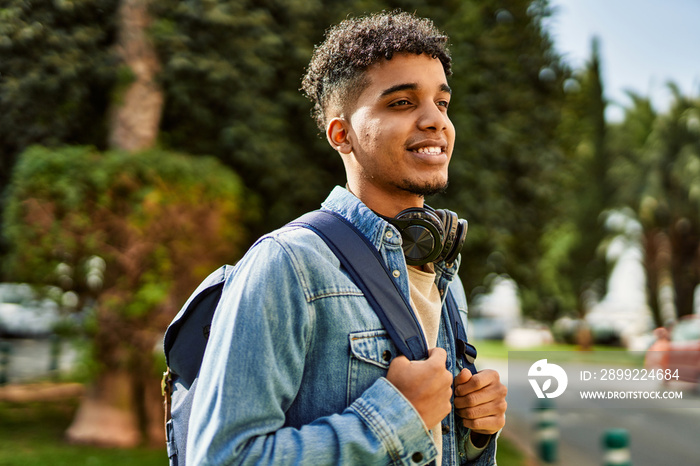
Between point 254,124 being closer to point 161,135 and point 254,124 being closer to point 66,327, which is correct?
point 161,135

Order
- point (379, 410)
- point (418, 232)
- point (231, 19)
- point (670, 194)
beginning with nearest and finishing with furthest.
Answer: point (379, 410)
point (418, 232)
point (231, 19)
point (670, 194)

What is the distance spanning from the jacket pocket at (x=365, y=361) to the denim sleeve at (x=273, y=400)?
48 mm

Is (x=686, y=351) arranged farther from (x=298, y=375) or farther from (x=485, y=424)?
(x=298, y=375)

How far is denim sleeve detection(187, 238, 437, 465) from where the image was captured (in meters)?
1.32

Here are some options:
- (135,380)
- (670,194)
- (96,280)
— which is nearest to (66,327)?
(96,280)

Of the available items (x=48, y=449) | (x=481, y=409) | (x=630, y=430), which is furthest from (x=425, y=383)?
(x=630, y=430)

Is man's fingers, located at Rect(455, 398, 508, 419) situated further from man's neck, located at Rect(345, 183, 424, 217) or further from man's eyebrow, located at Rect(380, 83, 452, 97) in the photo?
man's eyebrow, located at Rect(380, 83, 452, 97)

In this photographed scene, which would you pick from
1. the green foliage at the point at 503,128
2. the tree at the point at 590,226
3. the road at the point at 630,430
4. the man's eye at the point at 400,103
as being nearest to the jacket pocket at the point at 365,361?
the man's eye at the point at 400,103

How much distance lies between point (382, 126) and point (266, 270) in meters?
0.58

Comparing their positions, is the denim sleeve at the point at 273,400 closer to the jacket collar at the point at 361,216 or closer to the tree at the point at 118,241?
the jacket collar at the point at 361,216

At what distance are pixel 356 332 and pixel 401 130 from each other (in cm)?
60

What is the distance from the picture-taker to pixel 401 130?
176 centimetres

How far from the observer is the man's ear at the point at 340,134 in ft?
6.16

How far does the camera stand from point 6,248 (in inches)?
294
